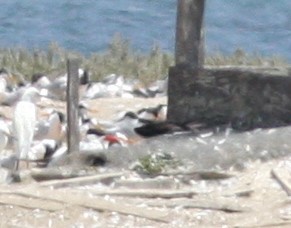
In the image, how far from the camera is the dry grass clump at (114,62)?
49.9ft

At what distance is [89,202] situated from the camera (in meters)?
8.91

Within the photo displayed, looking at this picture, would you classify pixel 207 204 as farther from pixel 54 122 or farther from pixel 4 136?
pixel 54 122

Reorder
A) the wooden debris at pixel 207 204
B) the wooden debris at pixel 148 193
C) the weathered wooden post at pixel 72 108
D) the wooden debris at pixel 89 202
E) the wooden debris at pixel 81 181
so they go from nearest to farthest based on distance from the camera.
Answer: the wooden debris at pixel 89 202, the wooden debris at pixel 207 204, the wooden debris at pixel 148 193, the wooden debris at pixel 81 181, the weathered wooden post at pixel 72 108

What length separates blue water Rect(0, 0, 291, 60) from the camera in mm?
24656

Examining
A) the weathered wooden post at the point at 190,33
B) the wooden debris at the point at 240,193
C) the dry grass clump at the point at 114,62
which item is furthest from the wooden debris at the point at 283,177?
the dry grass clump at the point at 114,62

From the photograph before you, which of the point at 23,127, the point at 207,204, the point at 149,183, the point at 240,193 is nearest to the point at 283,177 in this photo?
the point at 240,193

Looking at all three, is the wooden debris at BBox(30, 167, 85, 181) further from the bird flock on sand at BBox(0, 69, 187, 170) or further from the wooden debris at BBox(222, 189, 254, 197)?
the wooden debris at BBox(222, 189, 254, 197)

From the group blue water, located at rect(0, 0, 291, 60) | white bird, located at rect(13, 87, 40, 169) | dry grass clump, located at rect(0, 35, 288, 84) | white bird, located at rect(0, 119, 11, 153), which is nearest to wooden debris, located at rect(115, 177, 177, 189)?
white bird, located at rect(13, 87, 40, 169)

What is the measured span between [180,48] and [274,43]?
1430 centimetres

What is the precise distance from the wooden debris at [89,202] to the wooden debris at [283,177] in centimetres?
82

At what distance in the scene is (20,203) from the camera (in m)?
8.90

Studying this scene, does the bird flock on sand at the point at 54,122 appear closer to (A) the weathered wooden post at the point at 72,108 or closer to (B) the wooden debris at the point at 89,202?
(A) the weathered wooden post at the point at 72,108

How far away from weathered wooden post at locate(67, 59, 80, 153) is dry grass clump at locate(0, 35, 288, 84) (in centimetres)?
448

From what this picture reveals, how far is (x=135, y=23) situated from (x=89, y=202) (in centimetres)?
1852
